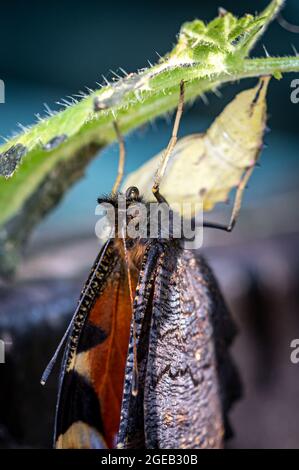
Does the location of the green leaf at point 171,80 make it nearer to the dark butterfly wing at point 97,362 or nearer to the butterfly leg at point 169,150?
the butterfly leg at point 169,150

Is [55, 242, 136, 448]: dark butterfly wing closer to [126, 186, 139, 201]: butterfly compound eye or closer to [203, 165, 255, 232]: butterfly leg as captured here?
[126, 186, 139, 201]: butterfly compound eye

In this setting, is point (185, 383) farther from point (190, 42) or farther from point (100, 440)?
point (190, 42)

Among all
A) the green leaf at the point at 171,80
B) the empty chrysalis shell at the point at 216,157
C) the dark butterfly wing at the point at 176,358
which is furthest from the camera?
the empty chrysalis shell at the point at 216,157

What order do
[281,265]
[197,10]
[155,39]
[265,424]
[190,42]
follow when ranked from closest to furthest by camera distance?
1. [190,42]
2. [265,424]
3. [281,265]
4. [197,10]
5. [155,39]

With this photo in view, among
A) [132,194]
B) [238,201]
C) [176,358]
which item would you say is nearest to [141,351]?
[176,358]

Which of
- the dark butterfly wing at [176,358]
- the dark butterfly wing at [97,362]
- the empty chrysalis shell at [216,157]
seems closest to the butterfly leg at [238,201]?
the empty chrysalis shell at [216,157]

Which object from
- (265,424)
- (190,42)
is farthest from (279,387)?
(190,42)

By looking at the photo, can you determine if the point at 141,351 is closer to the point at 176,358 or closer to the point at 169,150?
the point at 176,358
